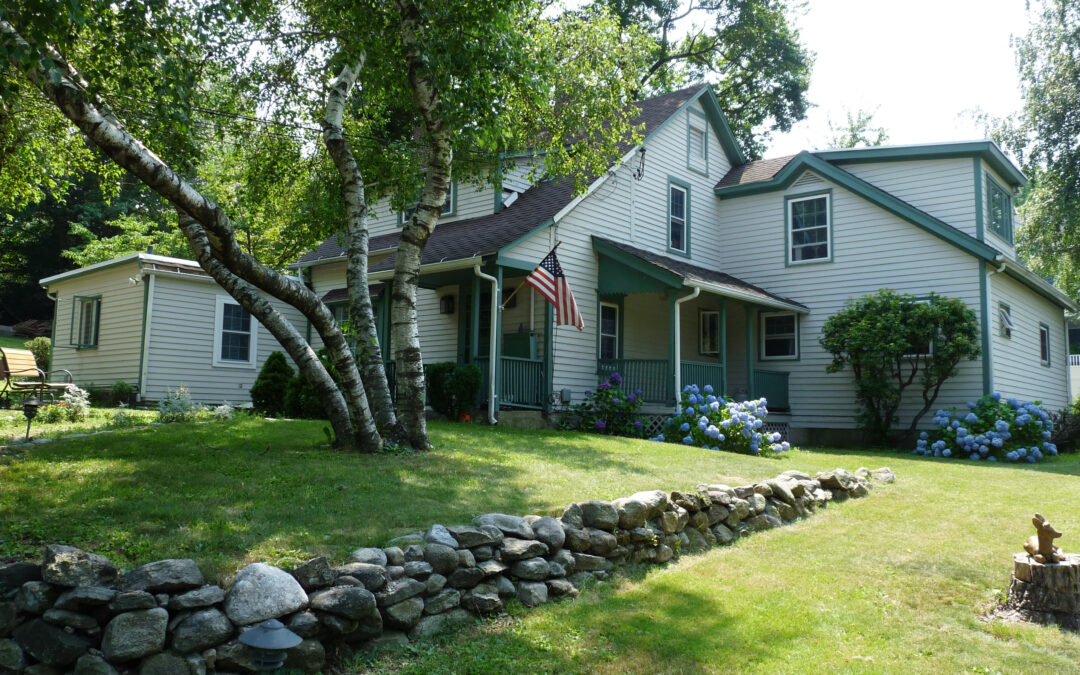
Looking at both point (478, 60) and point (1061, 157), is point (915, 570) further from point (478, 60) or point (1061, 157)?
point (1061, 157)

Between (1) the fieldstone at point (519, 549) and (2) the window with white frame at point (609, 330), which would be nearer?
(1) the fieldstone at point (519, 549)

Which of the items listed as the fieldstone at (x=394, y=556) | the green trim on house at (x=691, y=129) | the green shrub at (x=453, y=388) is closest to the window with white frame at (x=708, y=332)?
the green trim on house at (x=691, y=129)

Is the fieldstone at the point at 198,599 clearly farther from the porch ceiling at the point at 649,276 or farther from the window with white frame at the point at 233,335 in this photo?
the window with white frame at the point at 233,335

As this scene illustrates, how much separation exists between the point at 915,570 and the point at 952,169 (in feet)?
40.3

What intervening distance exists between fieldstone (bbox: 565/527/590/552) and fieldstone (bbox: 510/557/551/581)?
0.38m

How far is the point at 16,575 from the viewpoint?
344 cm

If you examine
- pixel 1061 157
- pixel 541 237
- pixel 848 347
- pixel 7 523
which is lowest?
pixel 7 523

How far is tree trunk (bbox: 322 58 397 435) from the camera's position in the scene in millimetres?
8047

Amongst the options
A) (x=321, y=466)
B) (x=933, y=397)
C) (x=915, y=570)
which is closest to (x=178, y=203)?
(x=321, y=466)

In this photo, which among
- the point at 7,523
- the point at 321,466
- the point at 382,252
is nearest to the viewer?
the point at 7,523

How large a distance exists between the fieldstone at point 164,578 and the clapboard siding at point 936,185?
15.5 meters

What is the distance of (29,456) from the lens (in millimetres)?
6797

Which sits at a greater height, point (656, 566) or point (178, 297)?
point (178, 297)

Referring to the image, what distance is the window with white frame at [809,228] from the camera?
16359 millimetres
